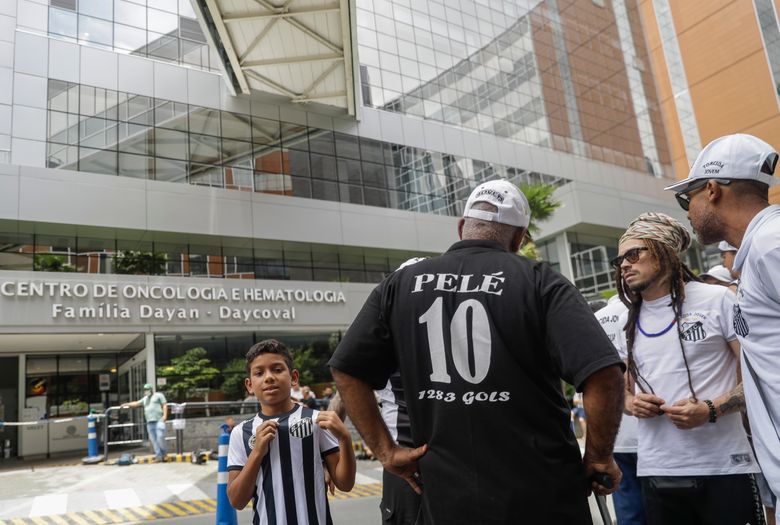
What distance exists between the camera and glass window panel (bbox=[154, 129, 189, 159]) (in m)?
21.2

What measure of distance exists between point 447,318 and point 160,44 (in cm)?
2360

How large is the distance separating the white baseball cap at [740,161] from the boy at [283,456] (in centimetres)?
197

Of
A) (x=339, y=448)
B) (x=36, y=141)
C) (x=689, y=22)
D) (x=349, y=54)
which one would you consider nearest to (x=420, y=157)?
(x=349, y=54)

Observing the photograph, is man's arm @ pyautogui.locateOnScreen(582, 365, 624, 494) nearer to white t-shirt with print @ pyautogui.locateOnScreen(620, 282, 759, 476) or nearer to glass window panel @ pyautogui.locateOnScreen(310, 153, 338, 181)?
white t-shirt with print @ pyautogui.locateOnScreen(620, 282, 759, 476)

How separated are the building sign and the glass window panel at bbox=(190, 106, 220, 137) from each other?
6067 millimetres

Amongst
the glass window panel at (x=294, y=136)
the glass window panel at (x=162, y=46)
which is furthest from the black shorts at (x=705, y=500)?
the glass window panel at (x=162, y=46)

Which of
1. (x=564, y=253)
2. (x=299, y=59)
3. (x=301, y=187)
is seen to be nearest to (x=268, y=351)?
(x=299, y=59)

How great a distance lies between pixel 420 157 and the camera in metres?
27.4

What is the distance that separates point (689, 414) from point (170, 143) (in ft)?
70.8

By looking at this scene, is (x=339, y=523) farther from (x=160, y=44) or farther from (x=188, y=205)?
(x=160, y=44)

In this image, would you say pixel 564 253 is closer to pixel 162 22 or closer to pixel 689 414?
pixel 162 22

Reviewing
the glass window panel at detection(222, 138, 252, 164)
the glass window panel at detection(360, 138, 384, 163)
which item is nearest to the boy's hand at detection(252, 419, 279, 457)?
the glass window panel at detection(222, 138, 252, 164)

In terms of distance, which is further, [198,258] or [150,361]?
[198,258]

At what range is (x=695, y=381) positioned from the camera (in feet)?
9.46
